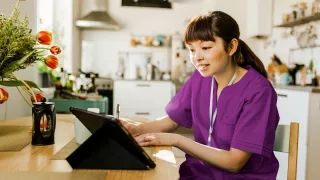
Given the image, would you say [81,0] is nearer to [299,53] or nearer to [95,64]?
[95,64]

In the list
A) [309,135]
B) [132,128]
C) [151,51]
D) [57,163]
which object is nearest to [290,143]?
[132,128]

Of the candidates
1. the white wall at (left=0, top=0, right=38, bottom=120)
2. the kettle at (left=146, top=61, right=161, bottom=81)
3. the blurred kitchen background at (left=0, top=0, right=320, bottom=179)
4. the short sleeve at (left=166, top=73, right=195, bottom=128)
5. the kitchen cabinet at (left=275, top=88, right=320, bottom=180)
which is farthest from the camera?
the kettle at (left=146, top=61, right=161, bottom=81)

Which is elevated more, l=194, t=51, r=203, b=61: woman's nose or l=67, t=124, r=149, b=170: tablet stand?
l=194, t=51, r=203, b=61: woman's nose

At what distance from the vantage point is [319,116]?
3039 millimetres

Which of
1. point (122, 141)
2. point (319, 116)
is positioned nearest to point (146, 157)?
point (122, 141)

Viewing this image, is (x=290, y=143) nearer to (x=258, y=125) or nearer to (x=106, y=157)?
(x=258, y=125)

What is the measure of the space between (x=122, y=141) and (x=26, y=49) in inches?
22.9

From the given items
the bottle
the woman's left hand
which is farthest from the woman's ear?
the bottle

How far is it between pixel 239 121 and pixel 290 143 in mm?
227

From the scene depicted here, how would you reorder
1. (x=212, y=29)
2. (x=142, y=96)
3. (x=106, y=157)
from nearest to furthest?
(x=106, y=157) < (x=212, y=29) < (x=142, y=96)

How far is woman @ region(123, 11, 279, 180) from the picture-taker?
1.25 metres

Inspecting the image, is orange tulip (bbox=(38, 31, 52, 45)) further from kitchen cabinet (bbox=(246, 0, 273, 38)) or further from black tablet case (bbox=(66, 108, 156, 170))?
kitchen cabinet (bbox=(246, 0, 273, 38))

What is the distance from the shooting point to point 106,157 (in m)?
0.97

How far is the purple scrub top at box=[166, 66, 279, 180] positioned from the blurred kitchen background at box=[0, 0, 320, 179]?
1.82 metres
